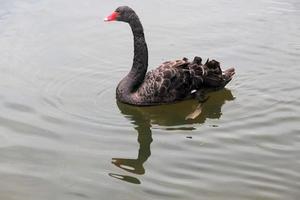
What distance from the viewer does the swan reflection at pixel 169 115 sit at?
635 cm

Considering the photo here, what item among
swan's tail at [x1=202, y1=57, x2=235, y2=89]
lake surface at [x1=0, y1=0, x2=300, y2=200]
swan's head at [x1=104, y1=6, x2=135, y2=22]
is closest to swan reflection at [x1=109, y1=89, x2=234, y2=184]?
lake surface at [x1=0, y1=0, x2=300, y2=200]

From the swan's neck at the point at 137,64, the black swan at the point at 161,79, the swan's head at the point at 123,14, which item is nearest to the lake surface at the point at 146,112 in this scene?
the black swan at the point at 161,79

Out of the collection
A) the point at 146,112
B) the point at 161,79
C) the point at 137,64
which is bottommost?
the point at 146,112

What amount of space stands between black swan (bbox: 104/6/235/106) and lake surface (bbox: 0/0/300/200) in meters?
0.15

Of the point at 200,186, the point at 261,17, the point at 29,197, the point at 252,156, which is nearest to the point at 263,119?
the point at 252,156

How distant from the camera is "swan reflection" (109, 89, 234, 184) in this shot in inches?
250

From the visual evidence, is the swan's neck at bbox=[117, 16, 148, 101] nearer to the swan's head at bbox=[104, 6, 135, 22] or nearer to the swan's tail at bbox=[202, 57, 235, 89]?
the swan's head at bbox=[104, 6, 135, 22]

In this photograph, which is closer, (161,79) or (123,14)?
(161,79)

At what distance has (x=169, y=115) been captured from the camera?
22.6 ft

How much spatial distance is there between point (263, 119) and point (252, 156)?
37.8 inches

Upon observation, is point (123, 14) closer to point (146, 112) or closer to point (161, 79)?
point (161, 79)

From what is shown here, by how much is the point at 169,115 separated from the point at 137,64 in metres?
0.90

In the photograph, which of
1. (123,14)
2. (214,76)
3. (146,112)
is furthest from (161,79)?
(123,14)

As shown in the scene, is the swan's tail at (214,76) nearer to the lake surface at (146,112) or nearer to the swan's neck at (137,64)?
the lake surface at (146,112)
